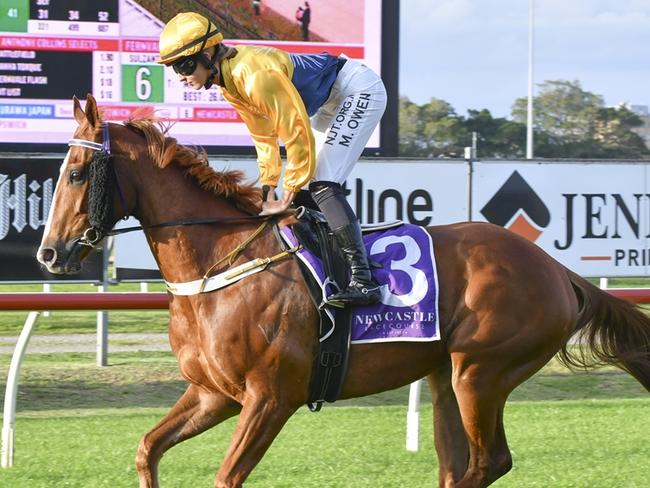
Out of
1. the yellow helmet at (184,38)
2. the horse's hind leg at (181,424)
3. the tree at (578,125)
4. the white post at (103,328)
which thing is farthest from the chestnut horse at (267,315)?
the tree at (578,125)

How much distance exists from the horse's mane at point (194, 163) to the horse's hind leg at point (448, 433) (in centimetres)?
110

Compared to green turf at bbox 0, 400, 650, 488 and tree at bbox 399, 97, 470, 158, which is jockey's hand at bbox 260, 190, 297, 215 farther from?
tree at bbox 399, 97, 470, 158

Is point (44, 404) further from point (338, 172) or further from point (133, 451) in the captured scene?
point (338, 172)

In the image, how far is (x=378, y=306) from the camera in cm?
449

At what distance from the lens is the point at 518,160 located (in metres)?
9.16

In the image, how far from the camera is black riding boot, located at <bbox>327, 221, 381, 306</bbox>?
172 inches

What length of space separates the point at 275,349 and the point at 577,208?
539 centimetres

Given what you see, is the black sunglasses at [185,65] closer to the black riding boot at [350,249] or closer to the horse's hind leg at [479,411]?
the black riding boot at [350,249]

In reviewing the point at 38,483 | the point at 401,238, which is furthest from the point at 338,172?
the point at 38,483

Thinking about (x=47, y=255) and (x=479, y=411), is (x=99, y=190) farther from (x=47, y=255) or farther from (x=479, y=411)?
(x=479, y=411)

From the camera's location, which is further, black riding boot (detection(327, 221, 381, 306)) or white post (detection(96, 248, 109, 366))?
white post (detection(96, 248, 109, 366))

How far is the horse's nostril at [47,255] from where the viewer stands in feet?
13.8

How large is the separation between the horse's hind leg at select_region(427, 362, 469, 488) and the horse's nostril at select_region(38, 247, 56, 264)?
1.69 m

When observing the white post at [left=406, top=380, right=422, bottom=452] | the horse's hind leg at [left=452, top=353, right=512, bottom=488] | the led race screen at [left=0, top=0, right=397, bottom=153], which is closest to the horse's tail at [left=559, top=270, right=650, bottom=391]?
the horse's hind leg at [left=452, top=353, right=512, bottom=488]
